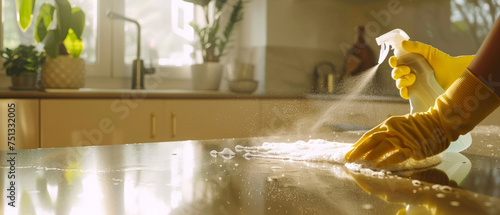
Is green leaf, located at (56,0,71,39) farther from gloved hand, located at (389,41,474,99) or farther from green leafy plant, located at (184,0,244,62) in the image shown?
gloved hand, located at (389,41,474,99)

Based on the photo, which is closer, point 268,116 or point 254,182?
point 254,182

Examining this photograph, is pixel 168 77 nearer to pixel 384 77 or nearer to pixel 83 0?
pixel 83 0

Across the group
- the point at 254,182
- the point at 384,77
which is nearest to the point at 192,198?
the point at 254,182

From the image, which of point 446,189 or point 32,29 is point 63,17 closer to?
point 32,29

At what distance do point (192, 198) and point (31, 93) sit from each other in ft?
5.23

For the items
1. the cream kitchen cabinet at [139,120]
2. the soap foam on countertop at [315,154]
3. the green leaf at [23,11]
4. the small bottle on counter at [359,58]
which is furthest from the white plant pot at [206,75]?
the soap foam on countertop at [315,154]

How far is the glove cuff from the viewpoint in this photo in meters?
0.66

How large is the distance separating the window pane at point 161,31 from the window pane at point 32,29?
20 cm

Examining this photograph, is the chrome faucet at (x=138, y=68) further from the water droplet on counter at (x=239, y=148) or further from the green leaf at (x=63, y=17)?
the water droplet on counter at (x=239, y=148)

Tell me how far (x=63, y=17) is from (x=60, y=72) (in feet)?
0.86

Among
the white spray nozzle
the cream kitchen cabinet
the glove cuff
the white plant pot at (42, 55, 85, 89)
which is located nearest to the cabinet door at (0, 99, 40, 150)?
the cream kitchen cabinet

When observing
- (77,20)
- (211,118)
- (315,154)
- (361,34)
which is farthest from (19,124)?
(361,34)

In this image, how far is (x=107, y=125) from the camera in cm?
200

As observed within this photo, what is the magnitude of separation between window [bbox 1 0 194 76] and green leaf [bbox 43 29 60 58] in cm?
48
